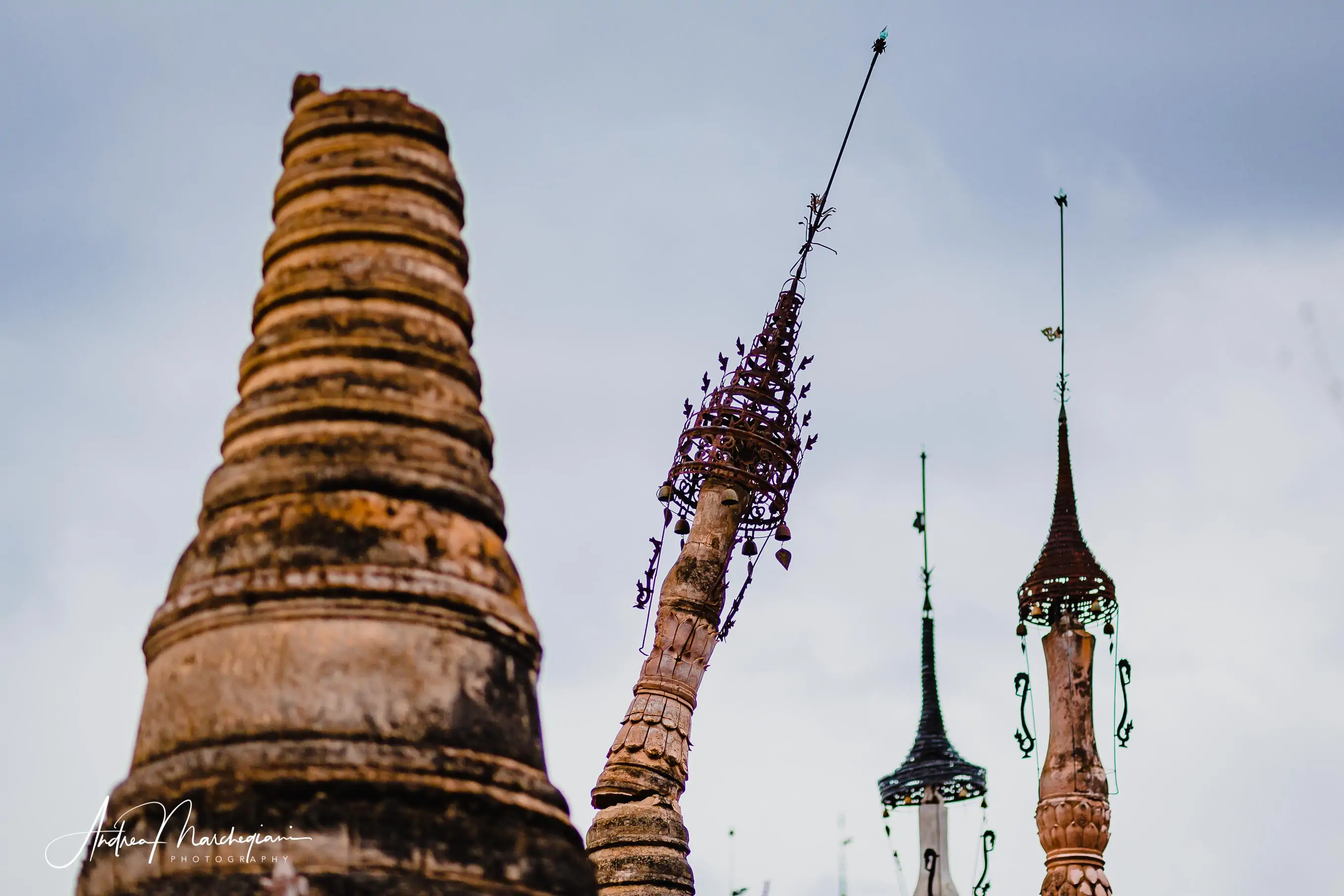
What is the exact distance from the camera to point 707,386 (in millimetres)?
15758

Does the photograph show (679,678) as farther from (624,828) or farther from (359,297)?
(359,297)

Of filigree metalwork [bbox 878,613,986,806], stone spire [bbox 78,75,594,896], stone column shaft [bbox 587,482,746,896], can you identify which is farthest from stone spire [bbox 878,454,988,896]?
stone spire [bbox 78,75,594,896]

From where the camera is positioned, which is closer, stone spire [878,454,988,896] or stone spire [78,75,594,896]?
stone spire [78,75,594,896]

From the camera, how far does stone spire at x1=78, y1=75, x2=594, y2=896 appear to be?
247 inches

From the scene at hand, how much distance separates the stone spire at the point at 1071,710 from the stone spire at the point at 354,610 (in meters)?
11.6

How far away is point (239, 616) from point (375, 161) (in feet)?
6.65

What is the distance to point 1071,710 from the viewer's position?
18.2 m

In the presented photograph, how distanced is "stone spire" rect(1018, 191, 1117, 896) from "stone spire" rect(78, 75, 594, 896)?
38.0 feet

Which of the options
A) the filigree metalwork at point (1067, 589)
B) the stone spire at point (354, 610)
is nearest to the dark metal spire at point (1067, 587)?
the filigree metalwork at point (1067, 589)

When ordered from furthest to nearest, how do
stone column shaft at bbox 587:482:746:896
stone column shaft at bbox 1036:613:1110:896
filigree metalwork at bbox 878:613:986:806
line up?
stone column shaft at bbox 1036:613:1110:896 < filigree metalwork at bbox 878:613:986:806 < stone column shaft at bbox 587:482:746:896
